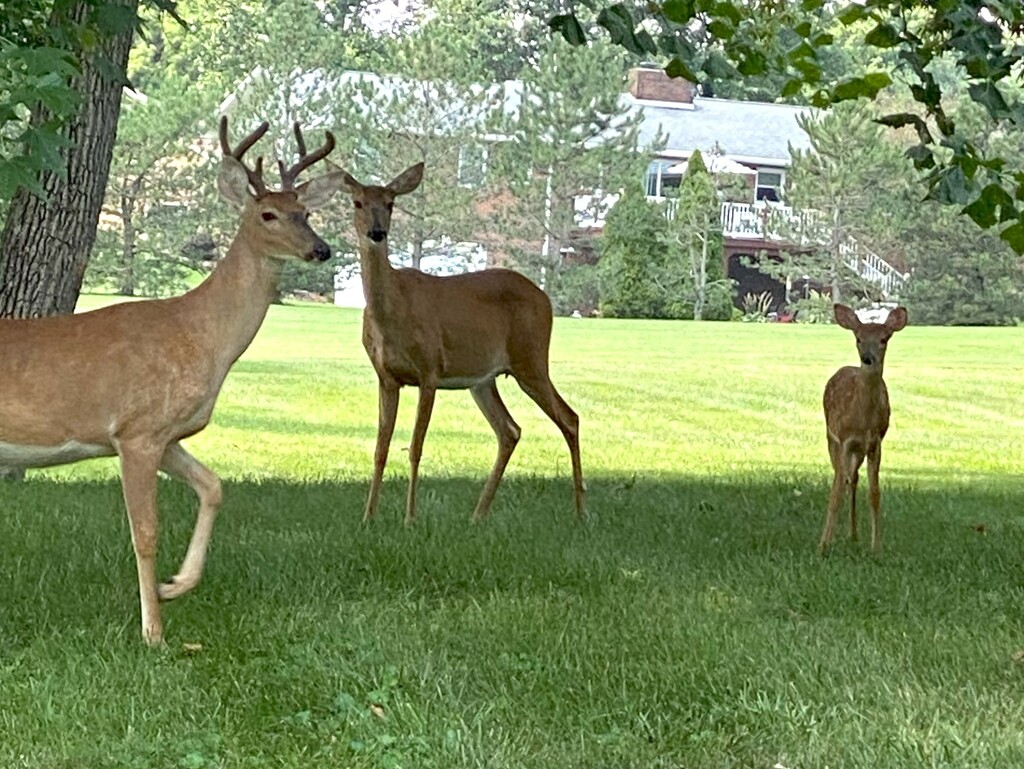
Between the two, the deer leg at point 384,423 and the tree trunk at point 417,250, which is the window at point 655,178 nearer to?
the tree trunk at point 417,250

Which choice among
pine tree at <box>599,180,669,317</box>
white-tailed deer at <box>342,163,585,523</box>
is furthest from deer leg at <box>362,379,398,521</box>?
pine tree at <box>599,180,669,317</box>

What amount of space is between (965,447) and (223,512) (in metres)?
8.51

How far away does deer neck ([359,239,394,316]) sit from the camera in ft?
24.5

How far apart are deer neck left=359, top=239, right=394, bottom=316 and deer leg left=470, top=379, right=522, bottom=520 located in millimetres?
884

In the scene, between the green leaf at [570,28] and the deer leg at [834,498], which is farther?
the deer leg at [834,498]

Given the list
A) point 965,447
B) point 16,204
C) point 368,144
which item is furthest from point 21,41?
point 368,144

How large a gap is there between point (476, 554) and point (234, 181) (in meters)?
1.57

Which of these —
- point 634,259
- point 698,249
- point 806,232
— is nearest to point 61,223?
point 698,249

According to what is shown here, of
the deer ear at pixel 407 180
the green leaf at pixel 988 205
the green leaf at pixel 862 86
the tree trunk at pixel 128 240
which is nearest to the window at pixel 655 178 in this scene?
the tree trunk at pixel 128 240

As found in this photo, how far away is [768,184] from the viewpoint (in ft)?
128

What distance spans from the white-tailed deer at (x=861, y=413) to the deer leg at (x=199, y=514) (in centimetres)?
259

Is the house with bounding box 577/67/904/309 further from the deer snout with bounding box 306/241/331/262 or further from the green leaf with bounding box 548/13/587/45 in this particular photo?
the deer snout with bounding box 306/241/331/262

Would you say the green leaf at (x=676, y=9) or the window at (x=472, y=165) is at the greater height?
the window at (x=472, y=165)

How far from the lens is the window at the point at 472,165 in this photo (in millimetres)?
33438
